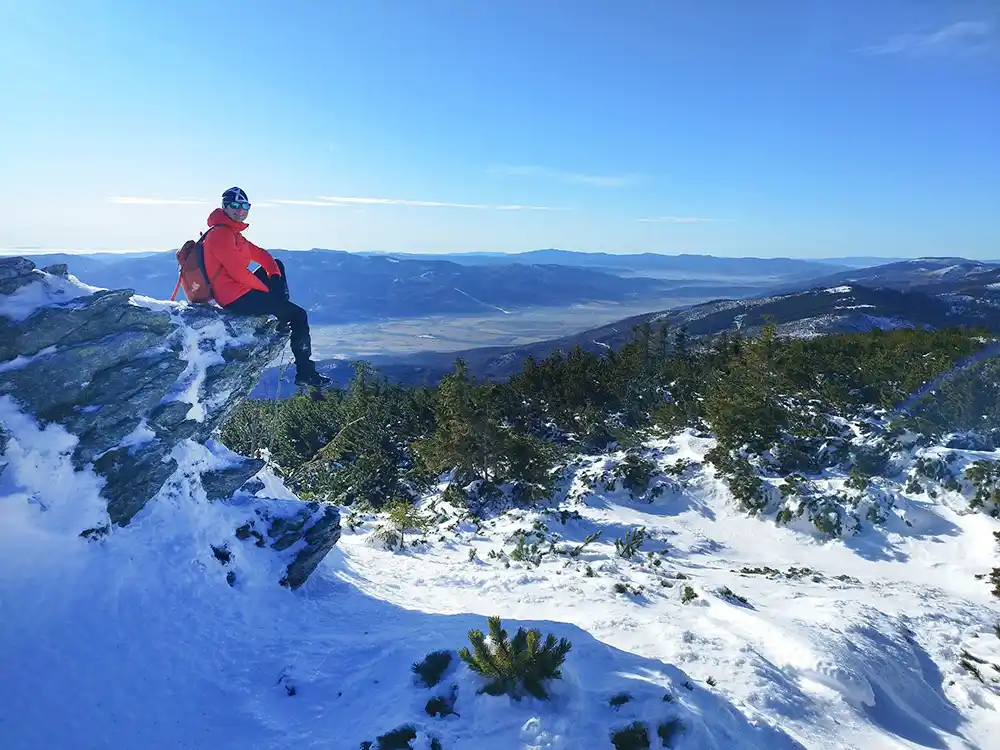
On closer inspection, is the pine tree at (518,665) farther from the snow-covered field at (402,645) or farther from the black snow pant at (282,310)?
the black snow pant at (282,310)

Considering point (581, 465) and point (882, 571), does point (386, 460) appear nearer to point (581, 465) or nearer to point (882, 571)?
point (581, 465)

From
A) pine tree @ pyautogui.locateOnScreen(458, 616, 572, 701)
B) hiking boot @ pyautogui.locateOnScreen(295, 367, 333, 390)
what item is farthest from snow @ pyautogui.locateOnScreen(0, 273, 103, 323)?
pine tree @ pyautogui.locateOnScreen(458, 616, 572, 701)

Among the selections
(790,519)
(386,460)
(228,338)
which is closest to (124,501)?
(228,338)

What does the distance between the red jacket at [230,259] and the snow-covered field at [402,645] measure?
2641mm

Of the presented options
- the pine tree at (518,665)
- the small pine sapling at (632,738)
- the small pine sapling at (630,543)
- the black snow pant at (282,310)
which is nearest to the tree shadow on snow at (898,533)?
the small pine sapling at (630,543)

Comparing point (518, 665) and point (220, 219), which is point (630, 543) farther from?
point (220, 219)

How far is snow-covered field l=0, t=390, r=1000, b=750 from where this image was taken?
5.32m

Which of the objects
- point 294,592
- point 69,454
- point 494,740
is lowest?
point 294,592

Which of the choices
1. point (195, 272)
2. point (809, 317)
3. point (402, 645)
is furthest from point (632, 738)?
point (809, 317)

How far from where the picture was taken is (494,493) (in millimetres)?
16438

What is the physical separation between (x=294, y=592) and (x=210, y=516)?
1.73 m

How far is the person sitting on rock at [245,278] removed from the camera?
7.40 m

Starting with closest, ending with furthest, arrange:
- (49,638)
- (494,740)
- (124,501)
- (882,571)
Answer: (494,740) < (49,638) < (124,501) < (882,571)

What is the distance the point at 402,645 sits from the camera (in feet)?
22.6
